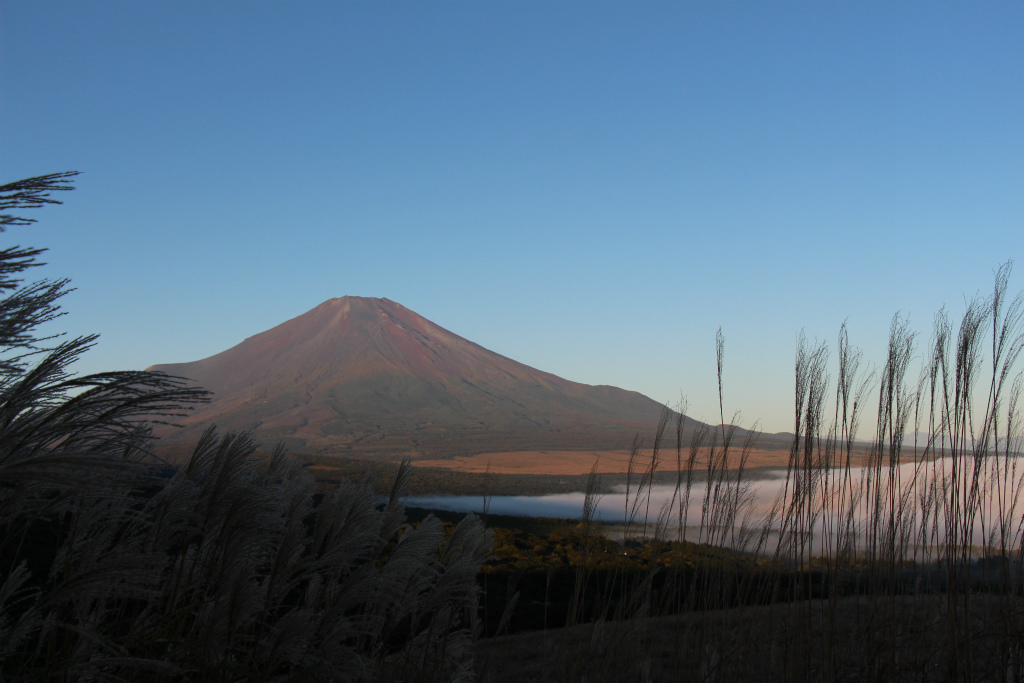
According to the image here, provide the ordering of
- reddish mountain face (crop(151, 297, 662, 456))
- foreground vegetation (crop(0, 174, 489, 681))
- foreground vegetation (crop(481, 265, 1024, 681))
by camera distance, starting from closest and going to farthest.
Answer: foreground vegetation (crop(0, 174, 489, 681)) → foreground vegetation (crop(481, 265, 1024, 681)) → reddish mountain face (crop(151, 297, 662, 456))

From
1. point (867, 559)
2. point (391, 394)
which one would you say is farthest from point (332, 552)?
point (391, 394)

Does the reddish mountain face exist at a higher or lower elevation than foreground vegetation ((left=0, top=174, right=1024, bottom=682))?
higher

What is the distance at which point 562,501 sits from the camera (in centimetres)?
1988

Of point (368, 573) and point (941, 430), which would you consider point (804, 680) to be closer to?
point (941, 430)

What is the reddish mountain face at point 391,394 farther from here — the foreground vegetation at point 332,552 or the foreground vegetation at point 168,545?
the foreground vegetation at point 168,545

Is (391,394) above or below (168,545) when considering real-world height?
above

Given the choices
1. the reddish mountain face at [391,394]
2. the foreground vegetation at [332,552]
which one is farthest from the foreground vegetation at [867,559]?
the reddish mountain face at [391,394]

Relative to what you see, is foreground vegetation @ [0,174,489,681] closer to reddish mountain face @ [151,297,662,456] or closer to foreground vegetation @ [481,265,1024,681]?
foreground vegetation @ [481,265,1024,681]

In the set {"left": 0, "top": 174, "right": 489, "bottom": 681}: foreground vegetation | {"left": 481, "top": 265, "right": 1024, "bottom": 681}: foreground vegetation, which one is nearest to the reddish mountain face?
{"left": 481, "top": 265, "right": 1024, "bottom": 681}: foreground vegetation

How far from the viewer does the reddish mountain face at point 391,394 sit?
201 feet

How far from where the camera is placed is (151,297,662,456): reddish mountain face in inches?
2414

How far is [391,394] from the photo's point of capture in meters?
85.8

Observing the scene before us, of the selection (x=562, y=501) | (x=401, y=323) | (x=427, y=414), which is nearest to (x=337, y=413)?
(x=427, y=414)

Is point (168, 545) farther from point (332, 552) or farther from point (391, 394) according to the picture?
point (391, 394)
